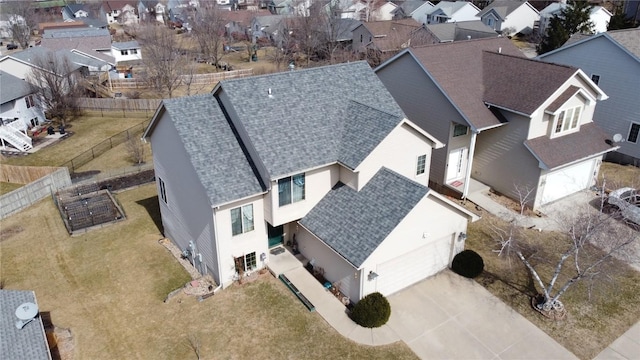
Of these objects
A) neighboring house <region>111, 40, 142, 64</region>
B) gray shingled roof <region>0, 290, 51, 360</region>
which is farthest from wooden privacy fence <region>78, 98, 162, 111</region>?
gray shingled roof <region>0, 290, 51, 360</region>

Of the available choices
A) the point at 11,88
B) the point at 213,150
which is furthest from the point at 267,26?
the point at 213,150

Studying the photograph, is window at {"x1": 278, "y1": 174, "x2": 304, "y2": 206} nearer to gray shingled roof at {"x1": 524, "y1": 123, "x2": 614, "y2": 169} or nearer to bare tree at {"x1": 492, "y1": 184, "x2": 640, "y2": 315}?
bare tree at {"x1": 492, "y1": 184, "x2": 640, "y2": 315}

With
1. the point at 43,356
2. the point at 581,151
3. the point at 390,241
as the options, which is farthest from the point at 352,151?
the point at 581,151

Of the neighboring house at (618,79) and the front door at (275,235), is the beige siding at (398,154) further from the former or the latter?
the neighboring house at (618,79)

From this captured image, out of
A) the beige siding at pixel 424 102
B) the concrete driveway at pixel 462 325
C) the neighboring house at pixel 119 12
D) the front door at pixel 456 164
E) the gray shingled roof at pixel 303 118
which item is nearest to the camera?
the concrete driveway at pixel 462 325

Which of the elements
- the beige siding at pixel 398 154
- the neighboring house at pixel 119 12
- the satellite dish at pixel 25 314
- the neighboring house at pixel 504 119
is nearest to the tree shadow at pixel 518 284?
the beige siding at pixel 398 154

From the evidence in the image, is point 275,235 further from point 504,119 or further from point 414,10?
point 414,10
